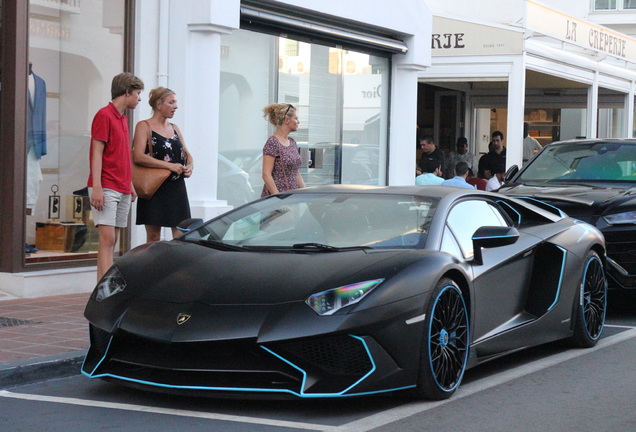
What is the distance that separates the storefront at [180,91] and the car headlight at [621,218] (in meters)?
4.04

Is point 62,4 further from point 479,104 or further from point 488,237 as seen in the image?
point 479,104

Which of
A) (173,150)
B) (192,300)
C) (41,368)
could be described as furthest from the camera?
(173,150)

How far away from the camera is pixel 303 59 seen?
13.4 meters

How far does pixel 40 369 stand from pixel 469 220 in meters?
2.71

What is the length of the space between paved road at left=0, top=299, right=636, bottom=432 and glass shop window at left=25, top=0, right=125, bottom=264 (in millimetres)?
3934

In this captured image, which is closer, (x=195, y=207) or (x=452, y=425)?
(x=452, y=425)

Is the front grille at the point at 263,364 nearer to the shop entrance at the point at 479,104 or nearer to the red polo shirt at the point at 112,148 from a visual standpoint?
the red polo shirt at the point at 112,148

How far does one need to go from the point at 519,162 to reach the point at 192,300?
44.3ft

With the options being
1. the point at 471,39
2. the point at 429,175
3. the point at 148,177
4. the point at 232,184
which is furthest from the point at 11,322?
the point at 471,39

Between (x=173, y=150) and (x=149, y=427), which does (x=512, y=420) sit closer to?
(x=149, y=427)

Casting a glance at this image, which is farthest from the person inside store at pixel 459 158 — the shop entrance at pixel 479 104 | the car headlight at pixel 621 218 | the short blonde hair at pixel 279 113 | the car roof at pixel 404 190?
the car roof at pixel 404 190

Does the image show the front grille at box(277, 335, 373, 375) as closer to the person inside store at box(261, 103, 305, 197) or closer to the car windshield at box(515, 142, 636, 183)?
the person inside store at box(261, 103, 305, 197)

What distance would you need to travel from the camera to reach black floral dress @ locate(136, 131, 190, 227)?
28.8 feet

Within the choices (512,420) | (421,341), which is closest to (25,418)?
(421,341)
